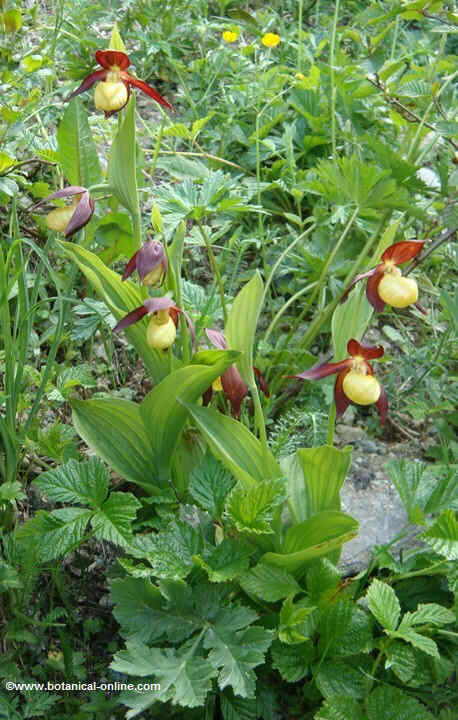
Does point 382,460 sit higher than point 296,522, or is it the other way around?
point 296,522

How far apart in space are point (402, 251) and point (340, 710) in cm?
69

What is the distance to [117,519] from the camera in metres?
1.02

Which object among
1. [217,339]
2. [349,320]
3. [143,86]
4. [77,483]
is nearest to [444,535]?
[349,320]

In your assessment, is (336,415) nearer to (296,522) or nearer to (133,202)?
(296,522)

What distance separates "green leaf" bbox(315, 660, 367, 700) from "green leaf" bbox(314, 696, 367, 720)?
0.06 ft

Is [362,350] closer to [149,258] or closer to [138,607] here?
[149,258]

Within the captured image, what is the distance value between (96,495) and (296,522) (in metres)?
0.33

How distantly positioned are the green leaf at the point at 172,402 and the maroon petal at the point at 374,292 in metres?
0.23

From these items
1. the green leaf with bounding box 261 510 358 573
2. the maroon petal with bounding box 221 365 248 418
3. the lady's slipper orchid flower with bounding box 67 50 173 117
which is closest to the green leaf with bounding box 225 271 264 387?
the maroon petal with bounding box 221 365 248 418

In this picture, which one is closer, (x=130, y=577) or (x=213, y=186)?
(x=130, y=577)

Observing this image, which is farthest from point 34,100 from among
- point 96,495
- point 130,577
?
point 130,577

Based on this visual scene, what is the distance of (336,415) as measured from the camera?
107cm

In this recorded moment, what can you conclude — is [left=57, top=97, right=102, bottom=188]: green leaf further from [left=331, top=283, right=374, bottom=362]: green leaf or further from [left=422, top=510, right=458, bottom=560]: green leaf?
[left=422, top=510, right=458, bottom=560]: green leaf

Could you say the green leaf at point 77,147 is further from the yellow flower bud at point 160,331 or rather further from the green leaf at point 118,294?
the yellow flower bud at point 160,331
